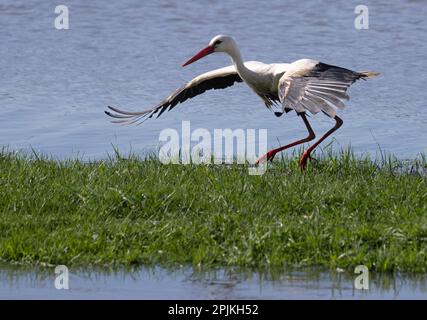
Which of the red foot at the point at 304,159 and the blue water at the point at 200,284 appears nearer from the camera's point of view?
the blue water at the point at 200,284

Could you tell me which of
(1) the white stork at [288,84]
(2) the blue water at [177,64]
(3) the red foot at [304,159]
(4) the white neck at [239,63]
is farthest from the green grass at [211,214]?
(2) the blue water at [177,64]

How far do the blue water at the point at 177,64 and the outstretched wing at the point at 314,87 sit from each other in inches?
75.2

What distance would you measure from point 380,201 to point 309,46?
817cm

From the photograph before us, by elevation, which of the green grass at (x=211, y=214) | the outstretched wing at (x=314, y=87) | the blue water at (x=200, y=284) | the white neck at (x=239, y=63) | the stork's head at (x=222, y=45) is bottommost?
the blue water at (x=200, y=284)

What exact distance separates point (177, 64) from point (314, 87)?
21.3 ft

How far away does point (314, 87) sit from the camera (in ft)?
36.1

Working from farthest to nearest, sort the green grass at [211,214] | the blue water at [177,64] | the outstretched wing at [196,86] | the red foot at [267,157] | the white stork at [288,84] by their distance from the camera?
the blue water at [177,64], the outstretched wing at [196,86], the red foot at [267,157], the white stork at [288,84], the green grass at [211,214]

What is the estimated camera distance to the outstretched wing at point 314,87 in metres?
10.7

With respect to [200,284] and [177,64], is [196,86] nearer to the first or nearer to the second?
[200,284]

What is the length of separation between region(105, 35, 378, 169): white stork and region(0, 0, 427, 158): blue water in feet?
3.35

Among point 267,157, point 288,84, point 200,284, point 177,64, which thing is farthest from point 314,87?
point 177,64

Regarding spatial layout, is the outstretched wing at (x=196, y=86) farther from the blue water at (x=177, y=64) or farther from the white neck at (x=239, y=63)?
the blue water at (x=177, y=64)

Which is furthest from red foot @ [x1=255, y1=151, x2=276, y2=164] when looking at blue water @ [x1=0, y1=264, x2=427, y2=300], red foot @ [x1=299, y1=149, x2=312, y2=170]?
blue water @ [x1=0, y1=264, x2=427, y2=300]
